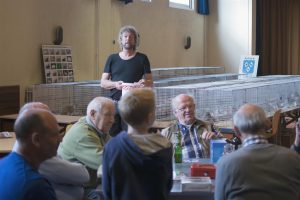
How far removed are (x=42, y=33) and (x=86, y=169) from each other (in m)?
4.76

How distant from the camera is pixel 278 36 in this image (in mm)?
14477

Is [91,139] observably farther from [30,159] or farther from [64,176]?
[30,159]

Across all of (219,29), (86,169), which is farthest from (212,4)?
(86,169)

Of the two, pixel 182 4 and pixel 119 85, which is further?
pixel 182 4

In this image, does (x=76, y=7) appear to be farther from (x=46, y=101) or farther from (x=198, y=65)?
(x=198, y=65)

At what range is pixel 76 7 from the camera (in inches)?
333

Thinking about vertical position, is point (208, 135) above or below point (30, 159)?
below

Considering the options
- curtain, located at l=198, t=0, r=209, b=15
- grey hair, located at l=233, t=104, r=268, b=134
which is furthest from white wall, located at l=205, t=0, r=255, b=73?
grey hair, located at l=233, t=104, r=268, b=134

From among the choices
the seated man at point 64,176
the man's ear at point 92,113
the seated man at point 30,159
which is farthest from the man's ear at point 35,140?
the man's ear at point 92,113

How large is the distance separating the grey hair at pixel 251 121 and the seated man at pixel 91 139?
1.11 m

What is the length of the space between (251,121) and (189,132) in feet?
5.10

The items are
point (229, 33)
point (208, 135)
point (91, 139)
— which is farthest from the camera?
point (229, 33)

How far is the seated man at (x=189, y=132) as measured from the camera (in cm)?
414

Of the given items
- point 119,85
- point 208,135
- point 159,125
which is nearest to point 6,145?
point 119,85
